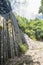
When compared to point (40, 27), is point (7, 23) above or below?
above

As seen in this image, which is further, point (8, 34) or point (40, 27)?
point (40, 27)

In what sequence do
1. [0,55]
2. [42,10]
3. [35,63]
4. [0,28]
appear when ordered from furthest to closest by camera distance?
[42,10], [0,28], [0,55], [35,63]

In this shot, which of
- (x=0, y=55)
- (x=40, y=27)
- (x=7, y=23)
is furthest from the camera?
(x=40, y=27)

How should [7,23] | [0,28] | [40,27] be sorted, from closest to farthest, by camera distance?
1. [0,28]
2. [7,23]
3. [40,27]

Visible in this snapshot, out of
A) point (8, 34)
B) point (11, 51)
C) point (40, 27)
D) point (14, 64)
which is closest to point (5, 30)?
point (8, 34)

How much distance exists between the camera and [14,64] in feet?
20.5

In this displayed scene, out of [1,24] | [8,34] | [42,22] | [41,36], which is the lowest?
[41,36]

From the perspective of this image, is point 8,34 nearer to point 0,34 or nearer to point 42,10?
point 0,34

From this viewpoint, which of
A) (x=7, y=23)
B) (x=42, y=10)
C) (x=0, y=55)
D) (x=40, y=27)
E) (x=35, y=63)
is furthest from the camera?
(x=40, y=27)

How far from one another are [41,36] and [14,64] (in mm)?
8627

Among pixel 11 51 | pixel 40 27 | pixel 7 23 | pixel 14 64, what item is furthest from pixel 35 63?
pixel 40 27

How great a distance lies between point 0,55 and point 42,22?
979cm

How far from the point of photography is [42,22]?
51.6 feet

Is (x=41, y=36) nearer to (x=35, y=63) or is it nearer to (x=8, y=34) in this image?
(x=8, y=34)
